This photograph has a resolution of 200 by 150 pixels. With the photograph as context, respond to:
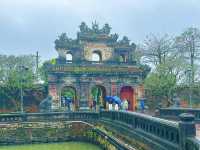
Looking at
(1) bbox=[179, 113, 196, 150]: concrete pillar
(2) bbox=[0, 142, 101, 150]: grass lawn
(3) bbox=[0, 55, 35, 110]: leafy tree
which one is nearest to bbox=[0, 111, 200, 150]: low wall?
(1) bbox=[179, 113, 196, 150]: concrete pillar

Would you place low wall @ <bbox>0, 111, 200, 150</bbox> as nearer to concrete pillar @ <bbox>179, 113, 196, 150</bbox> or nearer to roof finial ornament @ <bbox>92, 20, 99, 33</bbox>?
concrete pillar @ <bbox>179, 113, 196, 150</bbox>

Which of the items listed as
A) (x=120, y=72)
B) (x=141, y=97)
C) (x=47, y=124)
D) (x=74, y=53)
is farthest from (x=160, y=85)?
(x=47, y=124)

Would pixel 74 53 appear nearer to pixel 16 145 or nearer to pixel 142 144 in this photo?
pixel 16 145

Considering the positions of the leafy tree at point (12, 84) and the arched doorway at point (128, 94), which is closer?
the arched doorway at point (128, 94)

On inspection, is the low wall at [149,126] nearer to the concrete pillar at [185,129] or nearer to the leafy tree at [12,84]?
the concrete pillar at [185,129]

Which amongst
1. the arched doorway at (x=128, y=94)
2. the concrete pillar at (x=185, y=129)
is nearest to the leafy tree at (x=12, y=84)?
the arched doorway at (x=128, y=94)

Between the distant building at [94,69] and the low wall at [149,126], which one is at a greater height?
the distant building at [94,69]

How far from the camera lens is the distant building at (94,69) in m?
30.5

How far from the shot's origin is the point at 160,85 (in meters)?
33.5

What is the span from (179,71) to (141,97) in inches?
205

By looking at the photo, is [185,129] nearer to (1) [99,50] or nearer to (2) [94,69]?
(2) [94,69]

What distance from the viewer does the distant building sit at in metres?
30.5

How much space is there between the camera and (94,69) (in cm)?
3138

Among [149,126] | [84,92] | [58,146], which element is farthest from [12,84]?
[149,126]
